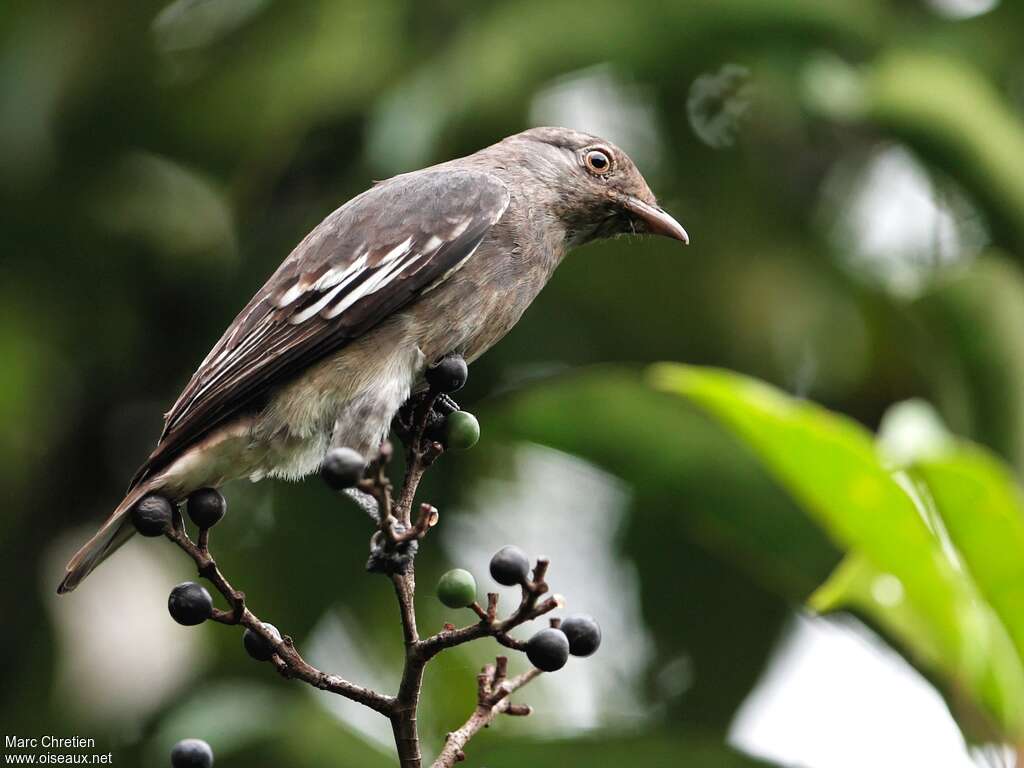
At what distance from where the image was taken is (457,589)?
250cm

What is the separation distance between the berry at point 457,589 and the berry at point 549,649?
0.14m

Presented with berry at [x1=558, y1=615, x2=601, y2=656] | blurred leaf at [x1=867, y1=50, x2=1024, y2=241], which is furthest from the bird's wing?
blurred leaf at [x1=867, y1=50, x2=1024, y2=241]

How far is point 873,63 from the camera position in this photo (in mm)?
5586

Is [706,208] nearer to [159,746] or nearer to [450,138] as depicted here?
[450,138]

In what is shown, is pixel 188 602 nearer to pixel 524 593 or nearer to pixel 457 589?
pixel 457 589

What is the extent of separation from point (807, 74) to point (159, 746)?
138 inches

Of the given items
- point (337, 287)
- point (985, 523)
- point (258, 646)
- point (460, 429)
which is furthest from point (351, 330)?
point (985, 523)

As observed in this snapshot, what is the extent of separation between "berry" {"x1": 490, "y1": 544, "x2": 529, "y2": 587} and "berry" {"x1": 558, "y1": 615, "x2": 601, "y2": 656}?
16 centimetres

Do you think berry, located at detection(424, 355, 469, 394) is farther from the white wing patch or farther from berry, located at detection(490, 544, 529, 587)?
berry, located at detection(490, 544, 529, 587)

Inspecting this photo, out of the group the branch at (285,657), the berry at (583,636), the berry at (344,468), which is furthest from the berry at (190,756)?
the berry at (583,636)

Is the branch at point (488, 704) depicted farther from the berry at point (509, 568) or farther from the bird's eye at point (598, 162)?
the bird's eye at point (598, 162)

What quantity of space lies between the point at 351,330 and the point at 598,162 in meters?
1.13

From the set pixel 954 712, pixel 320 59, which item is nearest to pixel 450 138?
pixel 320 59

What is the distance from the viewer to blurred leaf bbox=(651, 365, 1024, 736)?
3096mm
